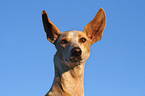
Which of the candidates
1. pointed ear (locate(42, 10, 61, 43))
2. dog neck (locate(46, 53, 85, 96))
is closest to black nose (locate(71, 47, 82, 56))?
dog neck (locate(46, 53, 85, 96))

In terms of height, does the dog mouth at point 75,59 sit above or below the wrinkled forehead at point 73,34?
below

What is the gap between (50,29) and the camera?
838 centimetres

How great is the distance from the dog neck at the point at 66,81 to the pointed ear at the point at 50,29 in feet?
2.96

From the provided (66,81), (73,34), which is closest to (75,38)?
(73,34)

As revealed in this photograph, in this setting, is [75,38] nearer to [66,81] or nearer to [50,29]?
[50,29]

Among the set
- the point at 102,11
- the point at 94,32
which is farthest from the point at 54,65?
the point at 102,11

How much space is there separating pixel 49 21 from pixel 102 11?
1.78 m

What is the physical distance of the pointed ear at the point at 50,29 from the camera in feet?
26.8

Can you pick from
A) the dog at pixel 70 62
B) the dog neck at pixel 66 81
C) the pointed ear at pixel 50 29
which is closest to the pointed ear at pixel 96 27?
the dog at pixel 70 62

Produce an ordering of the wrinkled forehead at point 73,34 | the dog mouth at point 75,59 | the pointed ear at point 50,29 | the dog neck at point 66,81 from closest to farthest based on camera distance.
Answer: the dog mouth at point 75,59, the dog neck at point 66,81, the wrinkled forehead at point 73,34, the pointed ear at point 50,29

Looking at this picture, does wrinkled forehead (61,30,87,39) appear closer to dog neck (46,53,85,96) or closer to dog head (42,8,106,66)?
dog head (42,8,106,66)

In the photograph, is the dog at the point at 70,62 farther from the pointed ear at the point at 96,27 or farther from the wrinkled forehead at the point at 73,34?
the pointed ear at the point at 96,27

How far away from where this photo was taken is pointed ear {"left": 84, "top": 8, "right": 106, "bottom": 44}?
8453mm

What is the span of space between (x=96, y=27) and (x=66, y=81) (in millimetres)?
2191
